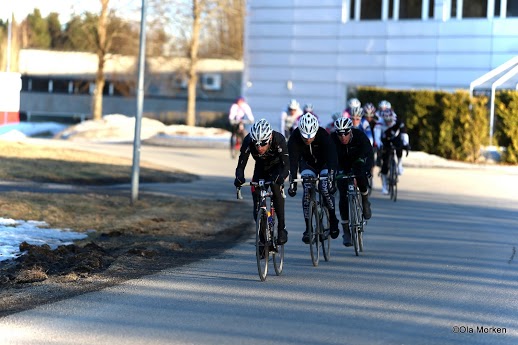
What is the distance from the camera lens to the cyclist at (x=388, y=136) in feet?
66.6

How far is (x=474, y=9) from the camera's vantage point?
4428cm

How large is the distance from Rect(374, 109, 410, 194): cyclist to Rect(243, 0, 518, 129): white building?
23.9m

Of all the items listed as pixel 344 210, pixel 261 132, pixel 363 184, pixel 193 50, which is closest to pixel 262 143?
pixel 261 132

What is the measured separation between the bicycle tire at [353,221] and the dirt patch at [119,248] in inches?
67.2

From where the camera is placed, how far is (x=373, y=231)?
15.6 meters

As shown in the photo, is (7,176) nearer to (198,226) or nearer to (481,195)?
(198,226)

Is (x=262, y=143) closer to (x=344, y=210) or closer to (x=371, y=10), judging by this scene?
(x=344, y=210)

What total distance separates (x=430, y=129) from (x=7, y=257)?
23321 millimetres

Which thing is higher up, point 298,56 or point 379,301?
point 298,56

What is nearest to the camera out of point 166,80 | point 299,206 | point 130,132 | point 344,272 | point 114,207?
point 344,272

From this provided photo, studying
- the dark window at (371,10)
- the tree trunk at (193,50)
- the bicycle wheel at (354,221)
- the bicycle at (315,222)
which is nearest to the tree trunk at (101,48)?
the tree trunk at (193,50)

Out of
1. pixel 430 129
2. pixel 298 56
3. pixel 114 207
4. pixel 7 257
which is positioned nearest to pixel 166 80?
pixel 298 56

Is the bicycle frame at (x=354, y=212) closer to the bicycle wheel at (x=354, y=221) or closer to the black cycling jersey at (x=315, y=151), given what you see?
the bicycle wheel at (x=354, y=221)

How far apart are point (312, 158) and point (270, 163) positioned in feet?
3.69
